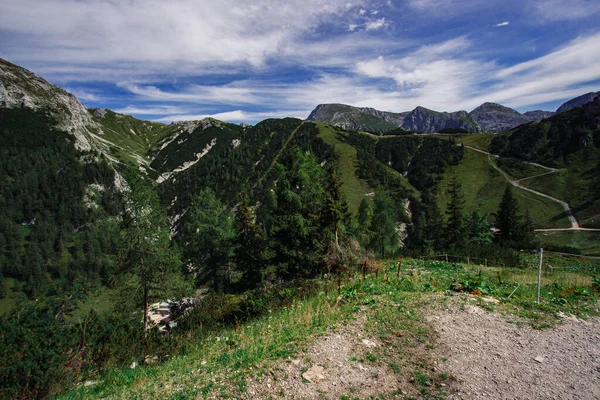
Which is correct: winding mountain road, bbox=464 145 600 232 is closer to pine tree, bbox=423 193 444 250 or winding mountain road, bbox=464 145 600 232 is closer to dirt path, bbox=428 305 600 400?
pine tree, bbox=423 193 444 250

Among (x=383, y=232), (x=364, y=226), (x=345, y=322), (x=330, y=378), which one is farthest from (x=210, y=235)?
(x=330, y=378)

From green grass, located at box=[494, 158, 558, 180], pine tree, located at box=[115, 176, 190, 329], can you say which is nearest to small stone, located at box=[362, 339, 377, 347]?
pine tree, located at box=[115, 176, 190, 329]

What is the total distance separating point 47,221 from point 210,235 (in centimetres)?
19168

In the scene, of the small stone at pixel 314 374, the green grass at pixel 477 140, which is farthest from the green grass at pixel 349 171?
the small stone at pixel 314 374

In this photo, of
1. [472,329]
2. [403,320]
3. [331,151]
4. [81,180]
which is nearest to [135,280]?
[403,320]

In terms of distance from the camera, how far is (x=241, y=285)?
36.4 metres

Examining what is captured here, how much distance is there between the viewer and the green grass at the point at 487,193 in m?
91.8

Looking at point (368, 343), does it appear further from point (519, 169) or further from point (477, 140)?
point (477, 140)

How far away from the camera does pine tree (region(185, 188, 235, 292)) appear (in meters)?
39.3

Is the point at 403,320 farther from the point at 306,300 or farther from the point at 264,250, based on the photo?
the point at 264,250

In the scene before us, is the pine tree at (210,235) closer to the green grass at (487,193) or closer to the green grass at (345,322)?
the green grass at (345,322)

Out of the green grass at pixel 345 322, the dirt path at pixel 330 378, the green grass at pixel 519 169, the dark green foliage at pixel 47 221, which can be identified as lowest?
the dark green foliage at pixel 47 221

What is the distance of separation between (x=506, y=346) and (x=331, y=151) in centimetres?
15731

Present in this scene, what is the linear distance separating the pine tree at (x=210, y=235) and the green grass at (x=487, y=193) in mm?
91697
